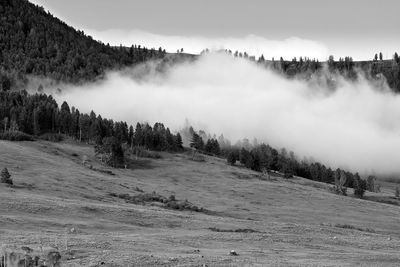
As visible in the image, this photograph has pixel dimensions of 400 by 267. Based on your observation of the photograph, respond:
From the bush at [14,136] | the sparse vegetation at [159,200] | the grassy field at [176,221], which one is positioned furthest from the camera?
the bush at [14,136]

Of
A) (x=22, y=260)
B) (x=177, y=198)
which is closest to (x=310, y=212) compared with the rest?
(x=177, y=198)

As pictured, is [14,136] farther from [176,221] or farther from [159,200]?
[176,221]

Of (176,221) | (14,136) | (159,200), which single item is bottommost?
(159,200)

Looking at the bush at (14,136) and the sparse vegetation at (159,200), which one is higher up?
the bush at (14,136)

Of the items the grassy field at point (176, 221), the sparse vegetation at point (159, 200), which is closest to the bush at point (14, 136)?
the grassy field at point (176, 221)

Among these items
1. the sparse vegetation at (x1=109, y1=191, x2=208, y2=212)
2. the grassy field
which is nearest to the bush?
the grassy field

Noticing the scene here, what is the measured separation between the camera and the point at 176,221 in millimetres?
78250

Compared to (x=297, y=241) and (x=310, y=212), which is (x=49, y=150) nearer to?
(x=310, y=212)

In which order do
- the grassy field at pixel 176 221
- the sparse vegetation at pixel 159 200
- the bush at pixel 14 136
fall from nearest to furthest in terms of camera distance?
1. the grassy field at pixel 176 221
2. the sparse vegetation at pixel 159 200
3. the bush at pixel 14 136

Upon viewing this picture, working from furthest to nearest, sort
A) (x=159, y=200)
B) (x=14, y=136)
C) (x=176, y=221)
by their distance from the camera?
(x=14, y=136) → (x=159, y=200) → (x=176, y=221)

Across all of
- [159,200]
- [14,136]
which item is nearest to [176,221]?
[159,200]

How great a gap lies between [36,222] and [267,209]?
3195 inches

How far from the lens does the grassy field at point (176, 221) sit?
162 ft

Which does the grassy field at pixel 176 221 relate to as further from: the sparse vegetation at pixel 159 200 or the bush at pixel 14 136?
the bush at pixel 14 136
